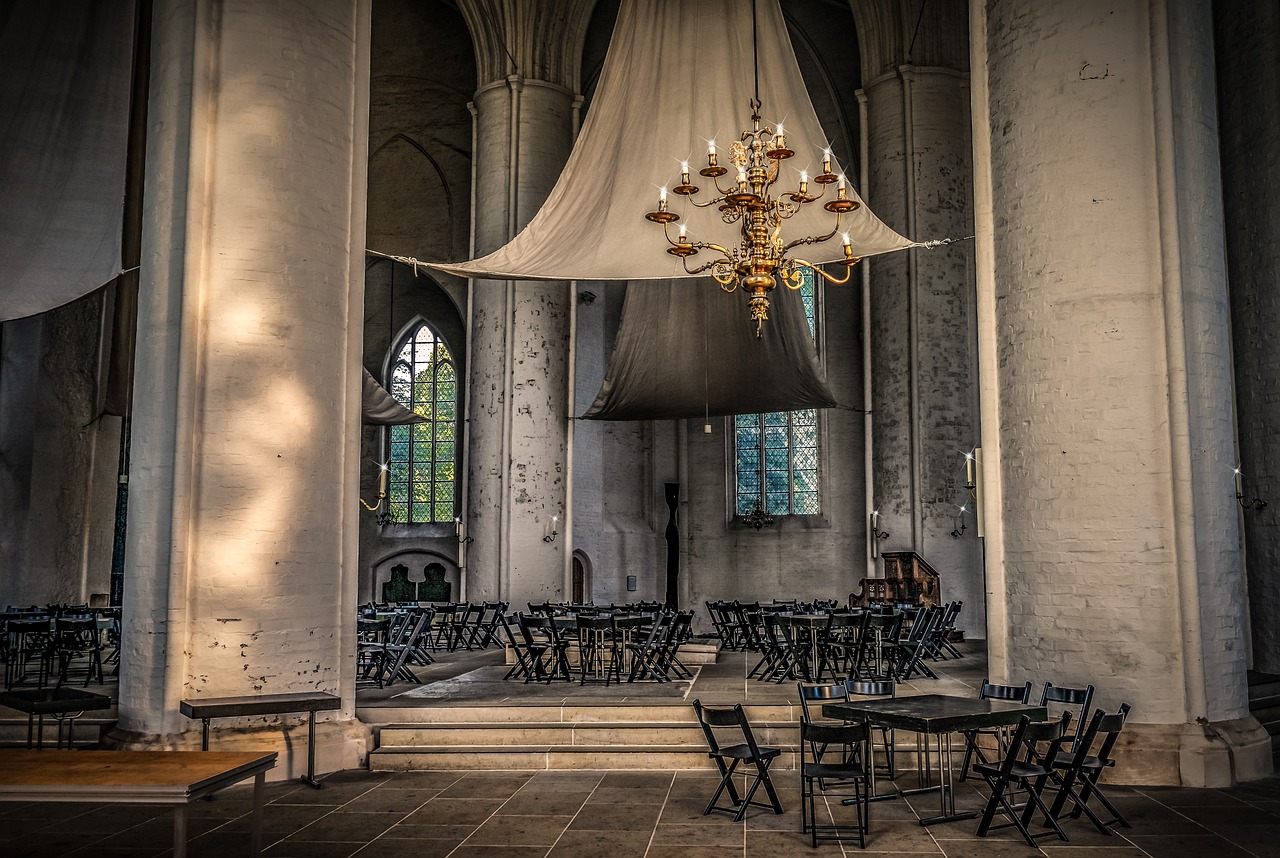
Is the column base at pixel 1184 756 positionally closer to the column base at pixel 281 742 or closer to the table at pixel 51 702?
the column base at pixel 281 742

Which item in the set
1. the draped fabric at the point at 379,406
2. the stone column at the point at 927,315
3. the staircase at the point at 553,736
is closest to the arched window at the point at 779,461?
the stone column at the point at 927,315

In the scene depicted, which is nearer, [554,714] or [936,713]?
[936,713]

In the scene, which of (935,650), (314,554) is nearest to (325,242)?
(314,554)

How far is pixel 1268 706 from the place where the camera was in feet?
28.7

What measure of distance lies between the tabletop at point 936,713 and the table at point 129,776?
10.3 ft

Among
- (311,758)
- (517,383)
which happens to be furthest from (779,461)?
(311,758)

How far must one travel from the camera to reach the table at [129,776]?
162 inches

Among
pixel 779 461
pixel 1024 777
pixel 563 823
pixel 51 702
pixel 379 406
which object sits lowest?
pixel 563 823

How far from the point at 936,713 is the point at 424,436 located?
53.6ft

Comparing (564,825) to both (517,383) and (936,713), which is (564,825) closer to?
(936,713)

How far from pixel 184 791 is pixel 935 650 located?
32.0 ft

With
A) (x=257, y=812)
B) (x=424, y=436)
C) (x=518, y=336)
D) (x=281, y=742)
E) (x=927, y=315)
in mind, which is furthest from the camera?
(x=424, y=436)

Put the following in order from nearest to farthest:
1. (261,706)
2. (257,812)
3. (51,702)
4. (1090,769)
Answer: (257,812)
(1090,769)
(261,706)
(51,702)

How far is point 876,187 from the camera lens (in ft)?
55.2
